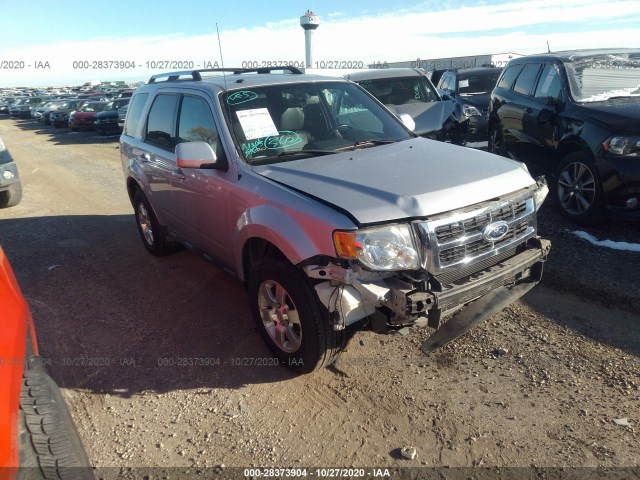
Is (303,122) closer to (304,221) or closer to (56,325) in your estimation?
(304,221)

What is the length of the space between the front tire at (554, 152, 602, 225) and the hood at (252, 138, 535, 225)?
8.14ft

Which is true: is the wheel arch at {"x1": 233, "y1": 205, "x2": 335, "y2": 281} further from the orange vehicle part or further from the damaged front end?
the orange vehicle part

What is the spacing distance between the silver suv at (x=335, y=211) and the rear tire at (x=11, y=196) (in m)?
5.34

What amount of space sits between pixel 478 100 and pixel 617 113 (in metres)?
7.27

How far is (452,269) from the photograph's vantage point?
2.79m

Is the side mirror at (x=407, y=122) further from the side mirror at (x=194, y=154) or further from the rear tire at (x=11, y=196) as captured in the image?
the rear tire at (x=11, y=196)

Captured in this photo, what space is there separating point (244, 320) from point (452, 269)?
1.95 meters

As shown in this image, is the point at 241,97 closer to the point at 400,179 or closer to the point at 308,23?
the point at 400,179

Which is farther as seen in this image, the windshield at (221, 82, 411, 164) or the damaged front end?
the windshield at (221, 82, 411, 164)

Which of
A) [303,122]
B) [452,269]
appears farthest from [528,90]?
[452,269]

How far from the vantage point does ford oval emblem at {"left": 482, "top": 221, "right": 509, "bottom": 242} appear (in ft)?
9.53

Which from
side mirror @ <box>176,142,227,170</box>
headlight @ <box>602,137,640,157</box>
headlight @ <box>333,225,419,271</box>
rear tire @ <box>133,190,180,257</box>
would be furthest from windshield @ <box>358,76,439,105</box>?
headlight @ <box>333,225,419,271</box>

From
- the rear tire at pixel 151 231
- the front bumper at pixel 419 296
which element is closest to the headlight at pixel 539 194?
the front bumper at pixel 419 296

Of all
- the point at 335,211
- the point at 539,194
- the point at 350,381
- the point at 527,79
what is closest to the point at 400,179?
the point at 335,211
